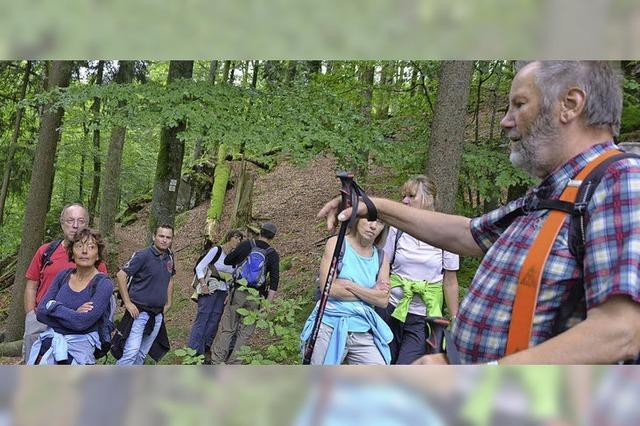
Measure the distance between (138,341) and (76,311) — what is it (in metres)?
2.12

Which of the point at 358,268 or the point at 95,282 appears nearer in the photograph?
the point at 358,268

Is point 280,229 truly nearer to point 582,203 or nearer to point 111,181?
point 111,181

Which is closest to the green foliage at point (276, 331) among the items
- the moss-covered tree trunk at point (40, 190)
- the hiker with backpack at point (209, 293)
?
the hiker with backpack at point (209, 293)

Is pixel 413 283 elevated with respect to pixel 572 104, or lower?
lower

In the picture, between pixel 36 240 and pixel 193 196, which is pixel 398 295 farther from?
pixel 193 196

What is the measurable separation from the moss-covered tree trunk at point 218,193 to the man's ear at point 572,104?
1266 cm

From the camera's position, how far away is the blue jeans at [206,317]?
743 centimetres

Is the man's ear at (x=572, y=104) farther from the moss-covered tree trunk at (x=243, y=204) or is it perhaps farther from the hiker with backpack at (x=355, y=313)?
the moss-covered tree trunk at (x=243, y=204)

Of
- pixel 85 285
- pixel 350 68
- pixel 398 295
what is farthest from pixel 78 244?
pixel 350 68

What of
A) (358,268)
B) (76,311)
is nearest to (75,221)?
(76,311)

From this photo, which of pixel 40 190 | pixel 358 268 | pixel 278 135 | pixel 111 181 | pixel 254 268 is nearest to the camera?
pixel 358 268

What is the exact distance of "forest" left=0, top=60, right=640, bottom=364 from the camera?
6923 mm

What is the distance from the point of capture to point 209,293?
735cm

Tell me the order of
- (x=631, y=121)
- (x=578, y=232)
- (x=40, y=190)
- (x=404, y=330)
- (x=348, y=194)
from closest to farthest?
1. (x=578, y=232)
2. (x=348, y=194)
3. (x=404, y=330)
4. (x=631, y=121)
5. (x=40, y=190)
